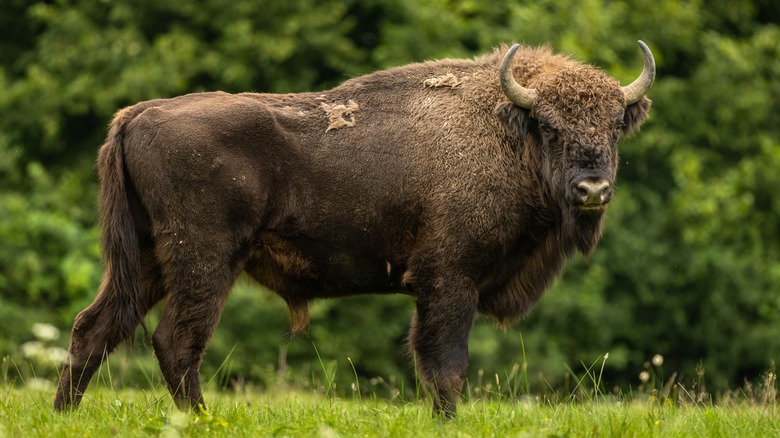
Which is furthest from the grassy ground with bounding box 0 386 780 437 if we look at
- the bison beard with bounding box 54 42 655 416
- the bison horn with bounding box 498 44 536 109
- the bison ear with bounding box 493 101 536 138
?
the bison horn with bounding box 498 44 536 109

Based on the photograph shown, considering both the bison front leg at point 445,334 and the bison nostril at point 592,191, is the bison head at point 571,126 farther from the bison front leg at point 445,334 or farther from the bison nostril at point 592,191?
the bison front leg at point 445,334

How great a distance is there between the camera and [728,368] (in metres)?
19.2

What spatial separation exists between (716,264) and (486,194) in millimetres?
13497

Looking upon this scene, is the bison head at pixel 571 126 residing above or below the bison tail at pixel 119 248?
above

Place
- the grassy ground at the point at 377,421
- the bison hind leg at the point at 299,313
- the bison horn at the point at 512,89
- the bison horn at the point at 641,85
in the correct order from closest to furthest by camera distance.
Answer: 1. the grassy ground at the point at 377,421
2. the bison horn at the point at 512,89
3. the bison hind leg at the point at 299,313
4. the bison horn at the point at 641,85

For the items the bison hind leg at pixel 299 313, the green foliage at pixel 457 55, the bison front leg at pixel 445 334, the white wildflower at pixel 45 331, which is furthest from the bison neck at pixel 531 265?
the green foliage at pixel 457 55

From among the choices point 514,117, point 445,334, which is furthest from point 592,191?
point 445,334

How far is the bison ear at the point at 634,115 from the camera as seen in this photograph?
7.26m

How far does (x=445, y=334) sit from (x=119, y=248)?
216 cm

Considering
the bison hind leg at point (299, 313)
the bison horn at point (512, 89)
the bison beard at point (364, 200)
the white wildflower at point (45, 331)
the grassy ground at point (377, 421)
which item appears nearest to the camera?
the grassy ground at point (377, 421)

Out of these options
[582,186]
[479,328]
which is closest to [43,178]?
[479,328]

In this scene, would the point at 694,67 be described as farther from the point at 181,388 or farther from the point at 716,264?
the point at 181,388

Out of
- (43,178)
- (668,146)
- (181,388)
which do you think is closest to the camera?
(181,388)

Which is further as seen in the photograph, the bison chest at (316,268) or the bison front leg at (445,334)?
the bison chest at (316,268)
